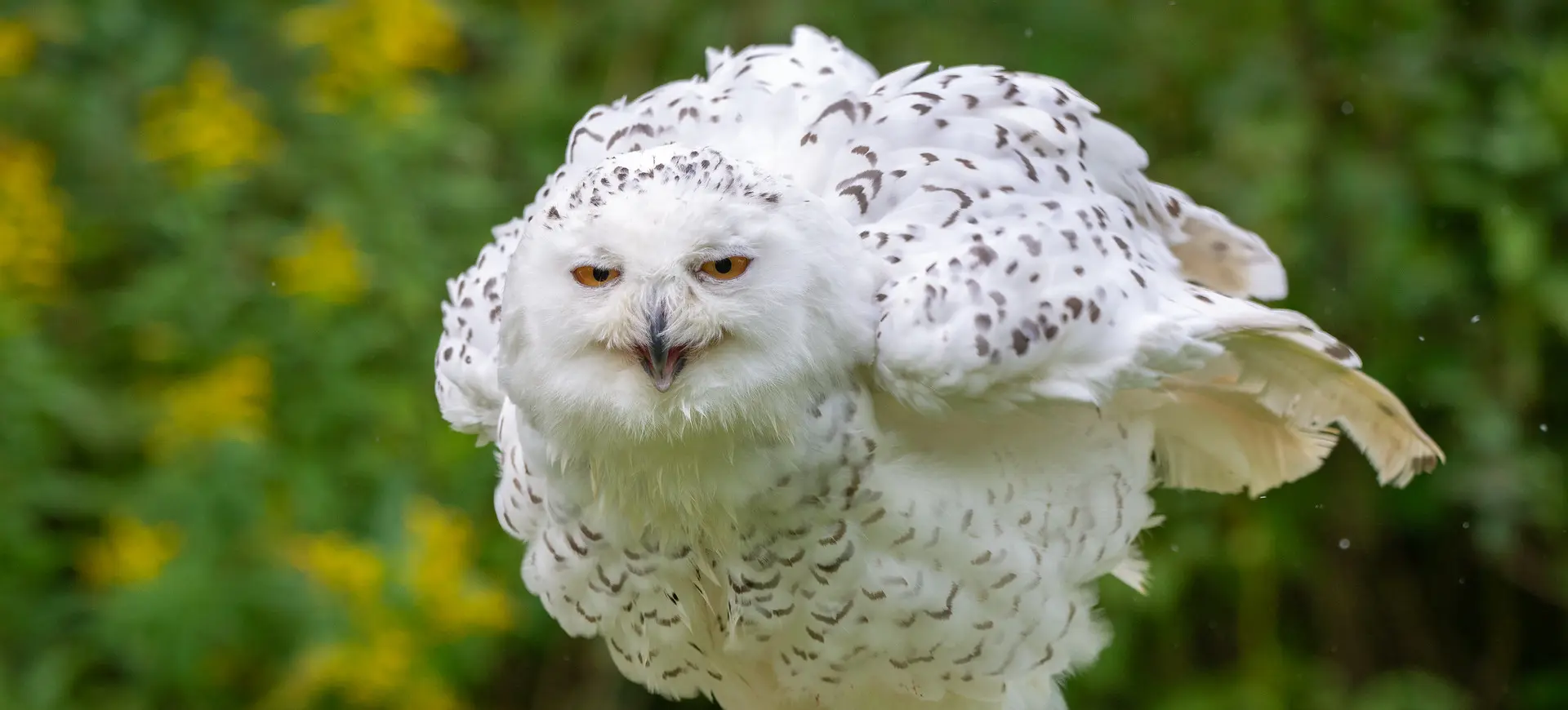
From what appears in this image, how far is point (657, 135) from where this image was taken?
2.24 meters

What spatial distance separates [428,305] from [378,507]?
44 cm

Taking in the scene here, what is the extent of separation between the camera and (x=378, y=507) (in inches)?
128

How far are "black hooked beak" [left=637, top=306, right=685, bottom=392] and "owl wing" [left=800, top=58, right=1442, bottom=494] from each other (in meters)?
0.28

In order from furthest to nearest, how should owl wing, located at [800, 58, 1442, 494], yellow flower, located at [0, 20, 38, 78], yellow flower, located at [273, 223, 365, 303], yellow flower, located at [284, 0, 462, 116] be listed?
yellow flower, located at [0, 20, 38, 78]
yellow flower, located at [284, 0, 462, 116]
yellow flower, located at [273, 223, 365, 303]
owl wing, located at [800, 58, 1442, 494]

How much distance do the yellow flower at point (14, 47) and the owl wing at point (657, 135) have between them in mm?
1824

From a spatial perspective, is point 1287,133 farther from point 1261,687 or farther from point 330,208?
point 330,208

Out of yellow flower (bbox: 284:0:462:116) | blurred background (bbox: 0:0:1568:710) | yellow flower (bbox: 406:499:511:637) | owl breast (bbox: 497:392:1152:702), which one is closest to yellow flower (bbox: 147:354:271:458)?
blurred background (bbox: 0:0:1568:710)

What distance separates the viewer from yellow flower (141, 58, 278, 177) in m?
3.43

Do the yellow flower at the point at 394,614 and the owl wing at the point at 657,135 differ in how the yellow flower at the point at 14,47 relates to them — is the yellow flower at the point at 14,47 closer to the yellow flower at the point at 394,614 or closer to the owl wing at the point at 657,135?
the yellow flower at the point at 394,614

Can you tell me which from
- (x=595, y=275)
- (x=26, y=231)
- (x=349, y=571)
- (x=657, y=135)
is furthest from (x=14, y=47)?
(x=595, y=275)

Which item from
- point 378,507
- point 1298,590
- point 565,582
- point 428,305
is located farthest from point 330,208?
point 1298,590

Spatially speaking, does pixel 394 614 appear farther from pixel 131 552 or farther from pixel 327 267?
pixel 327 267

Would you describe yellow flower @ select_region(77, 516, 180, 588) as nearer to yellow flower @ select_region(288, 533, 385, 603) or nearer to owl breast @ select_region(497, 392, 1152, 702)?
yellow flower @ select_region(288, 533, 385, 603)

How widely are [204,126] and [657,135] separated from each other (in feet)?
5.31
